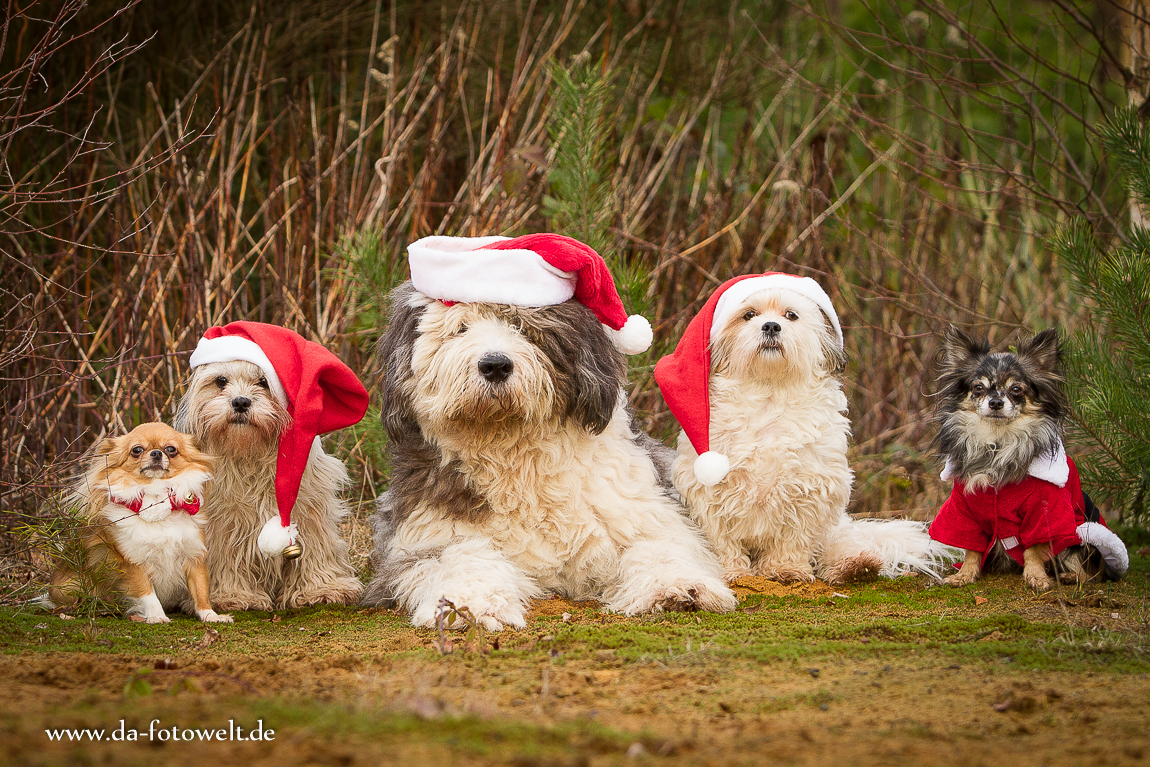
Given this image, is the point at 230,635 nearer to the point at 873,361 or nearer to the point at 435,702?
the point at 435,702

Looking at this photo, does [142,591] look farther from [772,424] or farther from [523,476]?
[772,424]

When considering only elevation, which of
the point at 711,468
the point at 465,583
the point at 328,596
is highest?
the point at 711,468

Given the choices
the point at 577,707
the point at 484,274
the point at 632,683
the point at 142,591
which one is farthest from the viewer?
the point at 484,274

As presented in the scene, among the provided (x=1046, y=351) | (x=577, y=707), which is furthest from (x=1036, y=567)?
(x=577, y=707)

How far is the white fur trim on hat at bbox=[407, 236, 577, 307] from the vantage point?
3840 mm

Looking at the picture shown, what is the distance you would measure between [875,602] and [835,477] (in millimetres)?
558

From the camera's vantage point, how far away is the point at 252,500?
400 cm

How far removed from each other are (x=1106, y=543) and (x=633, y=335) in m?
2.18

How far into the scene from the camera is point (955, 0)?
38.8 ft

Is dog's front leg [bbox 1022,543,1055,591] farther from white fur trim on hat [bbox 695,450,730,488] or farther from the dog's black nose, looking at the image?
the dog's black nose

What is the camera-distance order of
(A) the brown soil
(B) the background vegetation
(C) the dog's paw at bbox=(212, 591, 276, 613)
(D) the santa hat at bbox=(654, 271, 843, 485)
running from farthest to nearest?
(B) the background vegetation < (D) the santa hat at bbox=(654, 271, 843, 485) < (C) the dog's paw at bbox=(212, 591, 276, 613) < (A) the brown soil

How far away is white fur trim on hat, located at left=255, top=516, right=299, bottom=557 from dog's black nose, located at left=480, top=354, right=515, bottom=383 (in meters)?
1.05

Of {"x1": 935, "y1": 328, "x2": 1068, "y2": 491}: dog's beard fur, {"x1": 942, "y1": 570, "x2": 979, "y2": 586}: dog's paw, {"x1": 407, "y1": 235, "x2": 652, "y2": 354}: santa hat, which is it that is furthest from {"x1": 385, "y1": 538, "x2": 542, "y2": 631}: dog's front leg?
{"x1": 935, "y1": 328, "x2": 1068, "y2": 491}: dog's beard fur

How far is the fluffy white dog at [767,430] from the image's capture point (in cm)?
411
